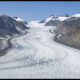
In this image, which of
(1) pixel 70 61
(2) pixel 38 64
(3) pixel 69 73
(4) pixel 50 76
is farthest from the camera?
(1) pixel 70 61

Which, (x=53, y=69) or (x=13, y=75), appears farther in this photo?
(x=53, y=69)

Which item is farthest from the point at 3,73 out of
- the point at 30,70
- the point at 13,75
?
the point at 30,70

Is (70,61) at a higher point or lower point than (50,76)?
lower

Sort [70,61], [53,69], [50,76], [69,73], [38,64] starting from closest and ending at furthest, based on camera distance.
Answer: [50,76] < [69,73] < [53,69] < [38,64] < [70,61]

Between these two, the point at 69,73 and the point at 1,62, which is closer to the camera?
the point at 69,73

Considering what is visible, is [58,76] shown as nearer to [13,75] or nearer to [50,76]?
[50,76]

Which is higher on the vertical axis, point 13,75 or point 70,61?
point 13,75

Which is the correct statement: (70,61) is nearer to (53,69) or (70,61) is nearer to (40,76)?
(53,69)

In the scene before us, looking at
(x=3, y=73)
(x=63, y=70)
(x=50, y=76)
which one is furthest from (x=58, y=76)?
(x=3, y=73)

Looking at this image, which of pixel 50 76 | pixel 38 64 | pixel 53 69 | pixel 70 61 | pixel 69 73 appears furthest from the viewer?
pixel 70 61
